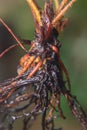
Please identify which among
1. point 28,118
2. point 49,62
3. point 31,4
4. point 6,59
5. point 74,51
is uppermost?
point 6,59

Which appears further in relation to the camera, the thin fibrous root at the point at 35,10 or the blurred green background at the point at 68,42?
the blurred green background at the point at 68,42

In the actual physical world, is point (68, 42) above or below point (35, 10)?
above

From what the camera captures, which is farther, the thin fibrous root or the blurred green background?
the blurred green background

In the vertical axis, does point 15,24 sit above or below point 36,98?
above

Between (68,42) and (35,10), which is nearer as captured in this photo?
(35,10)

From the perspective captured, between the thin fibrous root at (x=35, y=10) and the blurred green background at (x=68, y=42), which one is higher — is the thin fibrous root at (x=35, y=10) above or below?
below

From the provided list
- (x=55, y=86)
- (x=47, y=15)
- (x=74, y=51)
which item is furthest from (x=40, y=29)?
(x=74, y=51)

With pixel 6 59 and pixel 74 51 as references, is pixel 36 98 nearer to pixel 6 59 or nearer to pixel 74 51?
pixel 74 51

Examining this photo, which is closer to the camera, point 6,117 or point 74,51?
point 6,117
